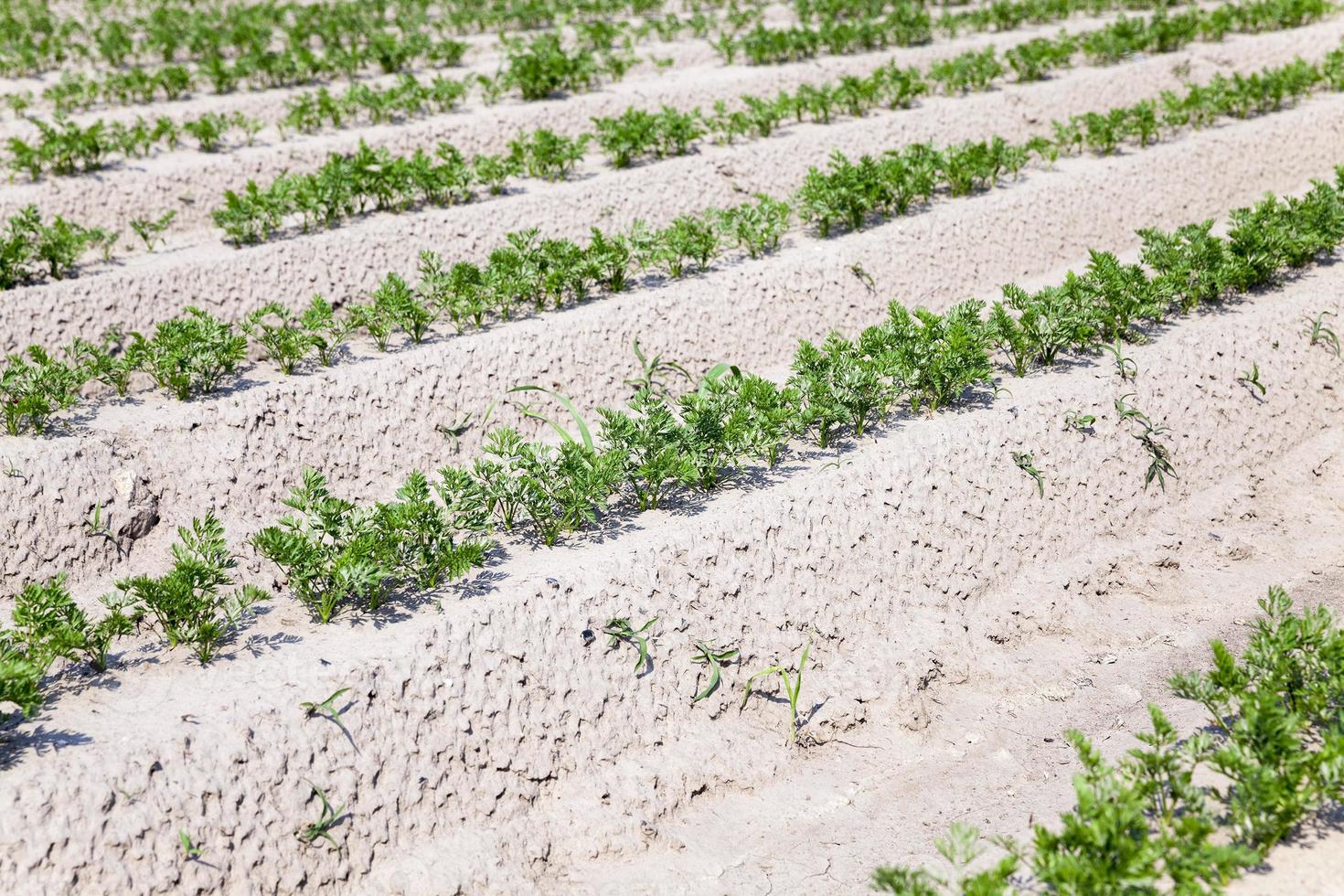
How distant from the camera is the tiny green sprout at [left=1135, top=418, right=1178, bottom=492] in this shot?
6.69 m

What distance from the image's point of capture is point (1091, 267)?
24.7 feet

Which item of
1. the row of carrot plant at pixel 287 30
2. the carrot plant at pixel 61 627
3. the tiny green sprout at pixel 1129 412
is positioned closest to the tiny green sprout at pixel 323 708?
the carrot plant at pixel 61 627

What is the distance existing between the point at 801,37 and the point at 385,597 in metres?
9.38

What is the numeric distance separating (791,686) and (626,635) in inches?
33.3

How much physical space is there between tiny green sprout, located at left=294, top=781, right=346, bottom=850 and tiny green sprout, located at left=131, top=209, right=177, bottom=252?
17.4 feet

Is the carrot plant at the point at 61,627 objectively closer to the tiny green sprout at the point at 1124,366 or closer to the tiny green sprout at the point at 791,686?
the tiny green sprout at the point at 791,686

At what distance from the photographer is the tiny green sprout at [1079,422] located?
6574 millimetres

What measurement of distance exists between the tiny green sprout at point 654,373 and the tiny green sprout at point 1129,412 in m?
2.59

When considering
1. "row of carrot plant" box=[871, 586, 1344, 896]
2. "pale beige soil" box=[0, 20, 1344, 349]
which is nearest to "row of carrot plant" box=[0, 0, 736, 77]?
"pale beige soil" box=[0, 20, 1344, 349]

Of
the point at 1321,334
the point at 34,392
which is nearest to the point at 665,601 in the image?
the point at 34,392

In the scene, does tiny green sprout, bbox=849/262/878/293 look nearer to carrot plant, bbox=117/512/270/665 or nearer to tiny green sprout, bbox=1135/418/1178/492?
tiny green sprout, bbox=1135/418/1178/492

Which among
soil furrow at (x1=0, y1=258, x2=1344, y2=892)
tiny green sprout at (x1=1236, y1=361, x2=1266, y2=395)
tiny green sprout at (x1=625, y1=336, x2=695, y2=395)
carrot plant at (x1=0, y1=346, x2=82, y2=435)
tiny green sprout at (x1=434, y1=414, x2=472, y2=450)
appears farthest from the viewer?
tiny green sprout at (x1=625, y1=336, x2=695, y2=395)

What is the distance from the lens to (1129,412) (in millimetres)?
6703

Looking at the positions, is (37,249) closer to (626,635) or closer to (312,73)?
(312,73)
